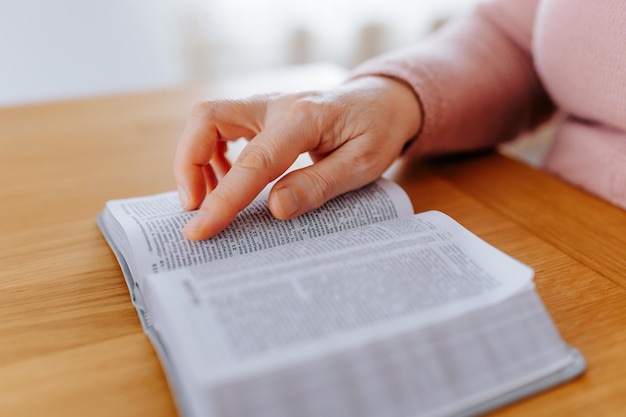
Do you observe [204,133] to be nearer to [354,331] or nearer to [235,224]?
[235,224]

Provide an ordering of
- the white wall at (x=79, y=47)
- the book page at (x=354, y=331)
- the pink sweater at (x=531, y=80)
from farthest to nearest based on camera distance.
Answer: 1. the white wall at (x=79, y=47)
2. the pink sweater at (x=531, y=80)
3. the book page at (x=354, y=331)

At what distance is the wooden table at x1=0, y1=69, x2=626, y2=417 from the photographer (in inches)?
16.2

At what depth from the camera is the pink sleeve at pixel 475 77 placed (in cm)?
74

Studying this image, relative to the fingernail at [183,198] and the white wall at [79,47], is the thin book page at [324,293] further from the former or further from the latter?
the white wall at [79,47]

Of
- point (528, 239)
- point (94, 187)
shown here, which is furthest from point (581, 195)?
point (94, 187)

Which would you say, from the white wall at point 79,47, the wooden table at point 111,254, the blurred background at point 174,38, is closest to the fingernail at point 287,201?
the wooden table at point 111,254

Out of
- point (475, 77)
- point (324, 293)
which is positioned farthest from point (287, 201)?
point (475, 77)

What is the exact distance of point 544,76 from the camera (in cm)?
74

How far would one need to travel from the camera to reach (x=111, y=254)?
59 centimetres

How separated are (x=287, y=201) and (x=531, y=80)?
1.53ft

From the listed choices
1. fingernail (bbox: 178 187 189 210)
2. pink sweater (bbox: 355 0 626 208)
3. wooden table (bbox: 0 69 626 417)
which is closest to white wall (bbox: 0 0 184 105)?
wooden table (bbox: 0 69 626 417)

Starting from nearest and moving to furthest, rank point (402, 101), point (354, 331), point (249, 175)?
point (354, 331), point (249, 175), point (402, 101)

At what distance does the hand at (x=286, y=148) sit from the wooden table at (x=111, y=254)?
4.0 inches

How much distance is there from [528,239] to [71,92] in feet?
4.77
